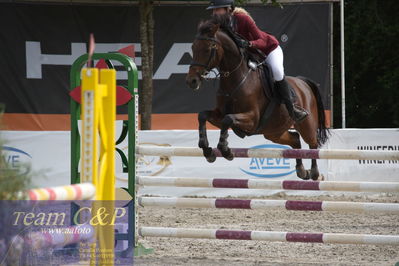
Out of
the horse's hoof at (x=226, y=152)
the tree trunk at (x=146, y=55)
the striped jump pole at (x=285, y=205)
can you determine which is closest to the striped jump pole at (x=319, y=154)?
the horse's hoof at (x=226, y=152)

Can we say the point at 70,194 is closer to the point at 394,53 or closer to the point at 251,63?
the point at 251,63

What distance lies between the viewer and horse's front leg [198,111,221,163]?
5852mm

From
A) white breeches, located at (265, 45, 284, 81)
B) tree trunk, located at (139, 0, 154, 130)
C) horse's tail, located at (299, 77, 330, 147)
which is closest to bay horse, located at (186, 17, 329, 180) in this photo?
white breeches, located at (265, 45, 284, 81)

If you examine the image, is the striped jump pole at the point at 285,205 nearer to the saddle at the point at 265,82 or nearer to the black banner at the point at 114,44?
the saddle at the point at 265,82

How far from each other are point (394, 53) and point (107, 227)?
16377mm

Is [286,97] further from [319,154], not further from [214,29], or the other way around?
[319,154]

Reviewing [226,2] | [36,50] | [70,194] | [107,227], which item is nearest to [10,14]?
[36,50]

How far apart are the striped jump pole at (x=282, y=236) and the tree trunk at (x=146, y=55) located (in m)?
8.25

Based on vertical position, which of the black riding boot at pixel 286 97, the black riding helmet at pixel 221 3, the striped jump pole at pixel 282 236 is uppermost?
the black riding helmet at pixel 221 3

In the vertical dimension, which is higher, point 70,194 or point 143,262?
point 70,194

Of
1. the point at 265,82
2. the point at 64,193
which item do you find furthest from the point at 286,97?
the point at 64,193

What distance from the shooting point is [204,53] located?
5.95 metres

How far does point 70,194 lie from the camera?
9.80 feet

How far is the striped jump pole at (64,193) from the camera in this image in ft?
9.14
